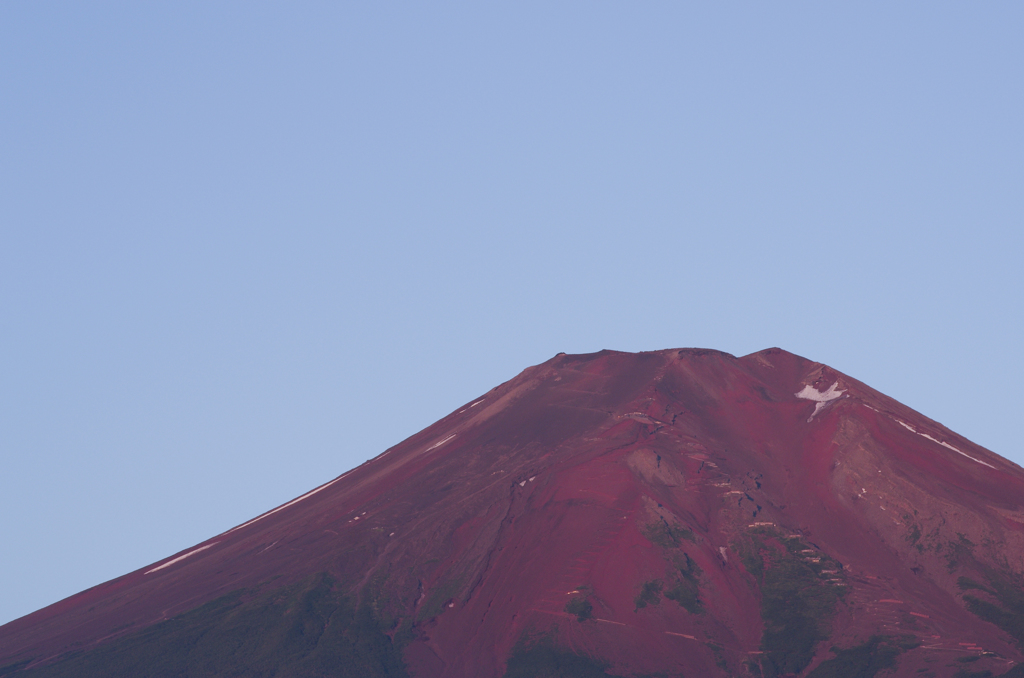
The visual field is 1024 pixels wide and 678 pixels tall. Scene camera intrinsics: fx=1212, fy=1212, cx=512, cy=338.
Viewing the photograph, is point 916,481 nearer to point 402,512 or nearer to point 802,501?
point 802,501

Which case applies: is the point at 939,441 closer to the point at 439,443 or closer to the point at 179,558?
the point at 439,443

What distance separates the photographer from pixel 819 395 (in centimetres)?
9369

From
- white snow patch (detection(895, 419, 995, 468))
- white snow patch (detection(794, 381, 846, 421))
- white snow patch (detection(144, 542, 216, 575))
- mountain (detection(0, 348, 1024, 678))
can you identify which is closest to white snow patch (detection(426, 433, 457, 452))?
mountain (detection(0, 348, 1024, 678))

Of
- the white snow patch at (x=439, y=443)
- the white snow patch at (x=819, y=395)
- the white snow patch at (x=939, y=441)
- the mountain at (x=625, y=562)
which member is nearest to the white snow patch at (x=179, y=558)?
the mountain at (x=625, y=562)

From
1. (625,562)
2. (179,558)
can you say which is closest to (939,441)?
(625,562)

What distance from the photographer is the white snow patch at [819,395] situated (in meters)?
92.2

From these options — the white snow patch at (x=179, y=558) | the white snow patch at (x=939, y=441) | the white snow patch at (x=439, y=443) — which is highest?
the white snow patch at (x=439, y=443)

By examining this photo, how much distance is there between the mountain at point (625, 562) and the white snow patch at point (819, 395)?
148mm

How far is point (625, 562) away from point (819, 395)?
25.0 m

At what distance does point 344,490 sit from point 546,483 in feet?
63.2

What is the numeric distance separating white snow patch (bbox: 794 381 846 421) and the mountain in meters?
0.15

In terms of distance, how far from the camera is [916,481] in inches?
3258

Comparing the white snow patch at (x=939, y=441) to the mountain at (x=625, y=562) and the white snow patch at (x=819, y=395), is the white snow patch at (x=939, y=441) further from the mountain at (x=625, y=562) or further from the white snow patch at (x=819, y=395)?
the white snow patch at (x=819, y=395)

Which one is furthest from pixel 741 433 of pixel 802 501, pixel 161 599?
pixel 161 599
